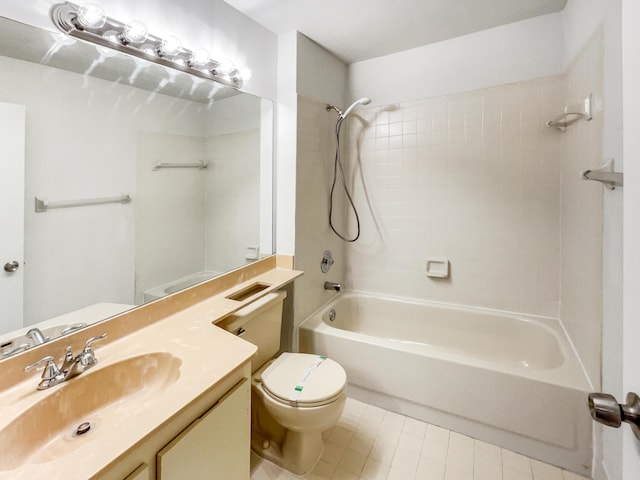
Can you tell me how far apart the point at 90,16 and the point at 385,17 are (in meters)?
1.57

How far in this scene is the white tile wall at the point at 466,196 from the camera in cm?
206

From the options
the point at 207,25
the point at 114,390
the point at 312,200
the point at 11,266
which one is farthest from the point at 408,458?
the point at 207,25

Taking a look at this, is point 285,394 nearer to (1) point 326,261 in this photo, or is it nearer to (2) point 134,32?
(1) point 326,261

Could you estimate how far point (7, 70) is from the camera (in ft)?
3.21

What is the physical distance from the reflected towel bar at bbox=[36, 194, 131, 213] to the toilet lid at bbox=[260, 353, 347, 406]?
1042 millimetres

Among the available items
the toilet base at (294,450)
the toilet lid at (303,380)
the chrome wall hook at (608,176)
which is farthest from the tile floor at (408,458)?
the chrome wall hook at (608,176)

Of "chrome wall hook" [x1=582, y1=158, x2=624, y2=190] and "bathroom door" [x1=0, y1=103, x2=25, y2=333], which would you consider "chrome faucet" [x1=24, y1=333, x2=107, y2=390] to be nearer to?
"bathroom door" [x1=0, y1=103, x2=25, y2=333]

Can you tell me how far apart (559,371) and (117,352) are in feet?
6.55

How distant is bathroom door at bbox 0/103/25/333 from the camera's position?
0.99 m

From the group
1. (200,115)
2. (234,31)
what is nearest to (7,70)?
(200,115)

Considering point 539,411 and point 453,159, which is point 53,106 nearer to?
point 453,159

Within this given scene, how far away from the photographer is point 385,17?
6.29 ft

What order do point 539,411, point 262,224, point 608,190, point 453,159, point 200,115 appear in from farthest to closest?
1. point 453,159
2. point 262,224
3. point 200,115
4. point 539,411
5. point 608,190

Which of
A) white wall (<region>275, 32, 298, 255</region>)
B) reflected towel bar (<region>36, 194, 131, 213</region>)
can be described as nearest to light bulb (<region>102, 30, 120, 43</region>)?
reflected towel bar (<region>36, 194, 131, 213</region>)
